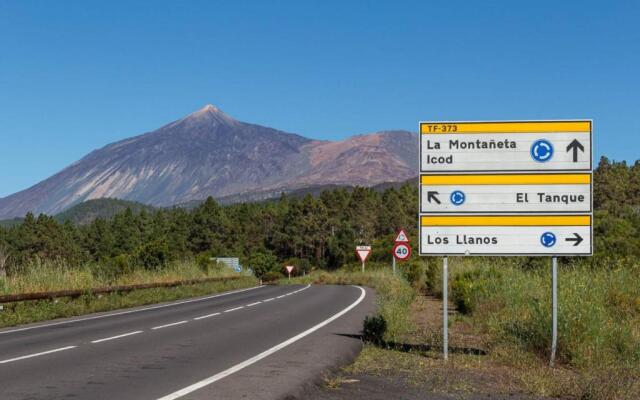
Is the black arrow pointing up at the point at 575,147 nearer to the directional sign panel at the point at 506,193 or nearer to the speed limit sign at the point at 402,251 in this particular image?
the directional sign panel at the point at 506,193

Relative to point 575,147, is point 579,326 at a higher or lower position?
lower

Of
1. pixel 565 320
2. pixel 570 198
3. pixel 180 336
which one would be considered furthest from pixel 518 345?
A: pixel 180 336

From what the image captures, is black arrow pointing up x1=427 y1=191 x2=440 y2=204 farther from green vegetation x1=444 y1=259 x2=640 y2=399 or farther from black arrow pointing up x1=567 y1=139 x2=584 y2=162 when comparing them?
green vegetation x1=444 y1=259 x2=640 y2=399

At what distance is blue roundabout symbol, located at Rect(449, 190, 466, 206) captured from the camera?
11.7 metres

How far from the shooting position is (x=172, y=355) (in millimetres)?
12078

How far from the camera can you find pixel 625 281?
17422mm

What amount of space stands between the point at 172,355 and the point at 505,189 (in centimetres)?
571

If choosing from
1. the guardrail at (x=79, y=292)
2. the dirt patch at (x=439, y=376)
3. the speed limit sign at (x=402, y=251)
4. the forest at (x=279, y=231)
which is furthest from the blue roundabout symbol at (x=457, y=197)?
the forest at (x=279, y=231)

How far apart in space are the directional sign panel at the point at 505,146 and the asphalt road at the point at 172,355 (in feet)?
11.5

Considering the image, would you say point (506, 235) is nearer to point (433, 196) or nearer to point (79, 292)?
point (433, 196)

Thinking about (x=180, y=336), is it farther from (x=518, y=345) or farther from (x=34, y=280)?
(x=34, y=280)

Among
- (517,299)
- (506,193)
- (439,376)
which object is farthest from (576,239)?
(517,299)

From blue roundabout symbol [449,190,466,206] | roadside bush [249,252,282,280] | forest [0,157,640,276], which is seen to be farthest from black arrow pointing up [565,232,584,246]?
roadside bush [249,252,282,280]

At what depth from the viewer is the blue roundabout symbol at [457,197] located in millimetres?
11695
